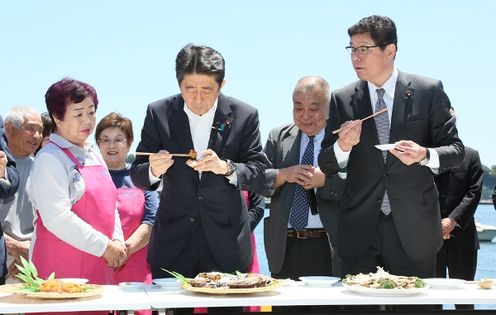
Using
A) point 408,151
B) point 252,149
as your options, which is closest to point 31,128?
point 252,149

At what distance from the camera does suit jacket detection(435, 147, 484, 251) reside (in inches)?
250

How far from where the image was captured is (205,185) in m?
3.85

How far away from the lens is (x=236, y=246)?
3.85 metres

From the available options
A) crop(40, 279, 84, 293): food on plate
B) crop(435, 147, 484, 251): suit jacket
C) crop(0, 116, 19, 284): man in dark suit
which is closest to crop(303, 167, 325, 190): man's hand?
crop(0, 116, 19, 284): man in dark suit

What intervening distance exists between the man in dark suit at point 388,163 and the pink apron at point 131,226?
5.22ft

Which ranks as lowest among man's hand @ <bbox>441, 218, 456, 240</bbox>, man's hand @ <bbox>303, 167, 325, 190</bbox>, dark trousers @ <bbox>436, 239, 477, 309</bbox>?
dark trousers @ <bbox>436, 239, 477, 309</bbox>

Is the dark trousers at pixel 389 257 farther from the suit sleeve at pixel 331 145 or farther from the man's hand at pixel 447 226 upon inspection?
the man's hand at pixel 447 226

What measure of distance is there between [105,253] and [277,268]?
1419 mm

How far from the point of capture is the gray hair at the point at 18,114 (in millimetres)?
5684

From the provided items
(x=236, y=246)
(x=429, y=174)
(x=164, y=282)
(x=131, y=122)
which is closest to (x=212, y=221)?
(x=236, y=246)

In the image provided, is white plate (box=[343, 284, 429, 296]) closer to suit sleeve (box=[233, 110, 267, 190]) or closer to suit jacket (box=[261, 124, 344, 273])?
suit sleeve (box=[233, 110, 267, 190])

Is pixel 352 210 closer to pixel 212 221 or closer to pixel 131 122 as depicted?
pixel 212 221

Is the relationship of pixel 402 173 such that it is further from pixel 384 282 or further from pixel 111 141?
pixel 111 141

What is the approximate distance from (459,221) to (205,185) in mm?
3139
